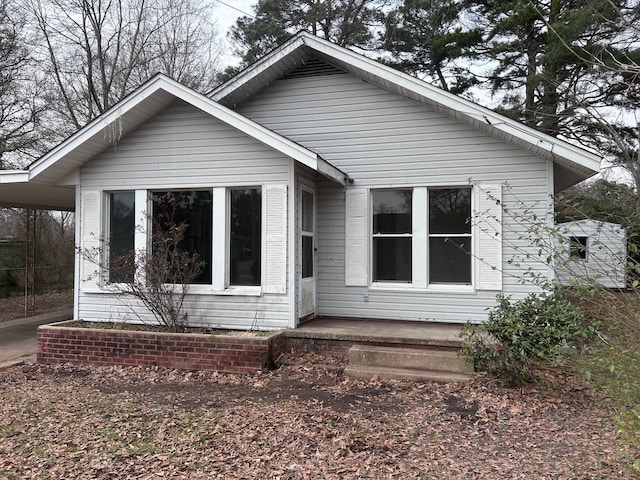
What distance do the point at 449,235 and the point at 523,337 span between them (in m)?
2.66

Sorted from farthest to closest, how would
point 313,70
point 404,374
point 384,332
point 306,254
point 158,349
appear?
point 313,70, point 306,254, point 384,332, point 158,349, point 404,374

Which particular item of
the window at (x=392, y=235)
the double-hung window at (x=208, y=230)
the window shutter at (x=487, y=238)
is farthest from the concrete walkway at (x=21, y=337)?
the window shutter at (x=487, y=238)

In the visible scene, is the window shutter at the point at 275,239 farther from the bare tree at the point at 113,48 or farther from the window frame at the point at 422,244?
the bare tree at the point at 113,48

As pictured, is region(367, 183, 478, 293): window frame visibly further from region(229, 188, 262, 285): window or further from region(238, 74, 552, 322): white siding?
region(229, 188, 262, 285): window

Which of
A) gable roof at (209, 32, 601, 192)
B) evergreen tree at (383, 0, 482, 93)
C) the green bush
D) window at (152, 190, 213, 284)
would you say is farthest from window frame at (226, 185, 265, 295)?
evergreen tree at (383, 0, 482, 93)

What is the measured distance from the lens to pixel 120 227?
7348mm

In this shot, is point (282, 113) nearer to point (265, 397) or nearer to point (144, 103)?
point (144, 103)

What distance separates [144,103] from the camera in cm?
666

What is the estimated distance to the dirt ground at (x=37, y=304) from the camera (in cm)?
1109

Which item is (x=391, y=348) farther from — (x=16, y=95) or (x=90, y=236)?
(x=16, y=95)

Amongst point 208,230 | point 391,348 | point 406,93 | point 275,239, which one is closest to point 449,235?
point 391,348

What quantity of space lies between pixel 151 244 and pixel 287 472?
4.59m

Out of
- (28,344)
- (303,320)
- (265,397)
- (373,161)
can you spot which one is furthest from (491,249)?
(28,344)

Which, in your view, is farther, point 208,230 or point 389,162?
point 389,162
